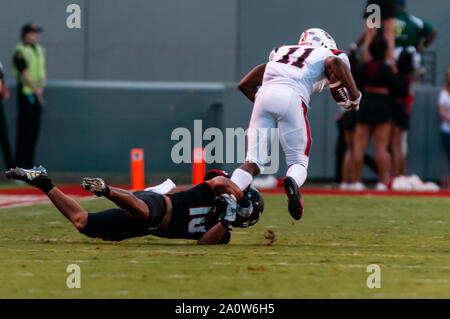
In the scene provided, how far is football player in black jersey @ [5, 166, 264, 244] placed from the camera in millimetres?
6734

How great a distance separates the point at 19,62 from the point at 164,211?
9.79 metres

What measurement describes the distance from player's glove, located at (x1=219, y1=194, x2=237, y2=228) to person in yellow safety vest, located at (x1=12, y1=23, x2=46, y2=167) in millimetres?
9764

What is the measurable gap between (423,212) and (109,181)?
7859mm

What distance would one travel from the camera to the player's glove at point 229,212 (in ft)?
22.6

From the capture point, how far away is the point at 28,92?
16281mm

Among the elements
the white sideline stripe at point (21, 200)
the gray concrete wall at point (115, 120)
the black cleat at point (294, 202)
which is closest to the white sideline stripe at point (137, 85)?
the gray concrete wall at point (115, 120)

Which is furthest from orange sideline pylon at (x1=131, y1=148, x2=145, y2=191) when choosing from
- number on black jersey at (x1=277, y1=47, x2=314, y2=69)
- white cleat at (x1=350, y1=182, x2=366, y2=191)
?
number on black jersey at (x1=277, y1=47, x2=314, y2=69)

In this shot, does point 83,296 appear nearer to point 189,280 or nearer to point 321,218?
point 189,280

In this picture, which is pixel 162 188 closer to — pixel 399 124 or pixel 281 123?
pixel 281 123

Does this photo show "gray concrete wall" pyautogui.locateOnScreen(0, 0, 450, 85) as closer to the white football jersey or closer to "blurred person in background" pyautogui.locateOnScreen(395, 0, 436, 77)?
"blurred person in background" pyautogui.locateOnScreen(395, 0, 436, 77)

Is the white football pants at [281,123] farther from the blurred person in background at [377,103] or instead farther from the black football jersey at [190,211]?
the blurred person in background at [377,103]

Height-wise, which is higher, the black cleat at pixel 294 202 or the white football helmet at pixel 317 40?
the white football helmet at pixel 317 40

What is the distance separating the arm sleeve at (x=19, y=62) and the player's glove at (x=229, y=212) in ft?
32.1

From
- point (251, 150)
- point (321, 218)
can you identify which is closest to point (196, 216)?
point (251, 150)
